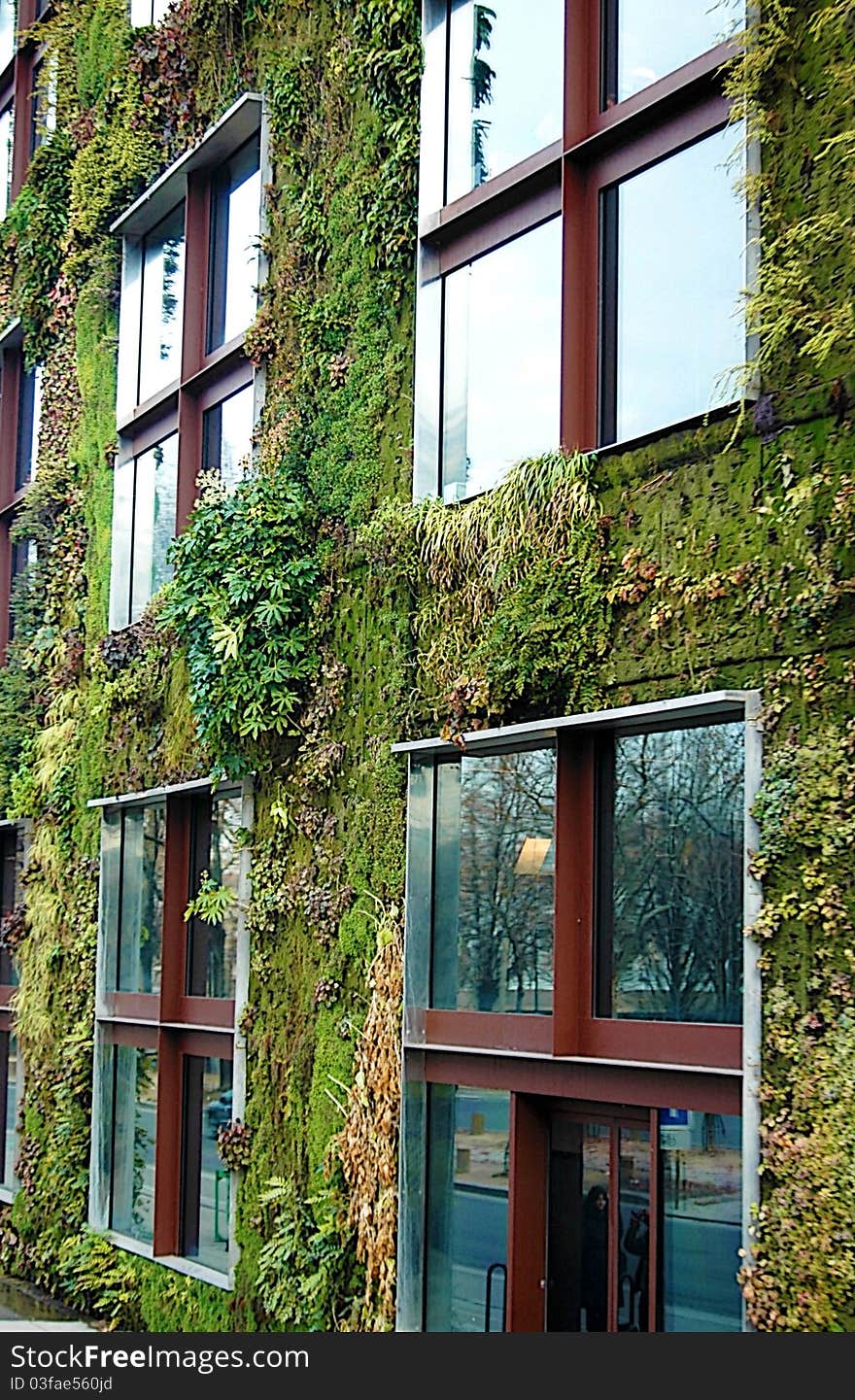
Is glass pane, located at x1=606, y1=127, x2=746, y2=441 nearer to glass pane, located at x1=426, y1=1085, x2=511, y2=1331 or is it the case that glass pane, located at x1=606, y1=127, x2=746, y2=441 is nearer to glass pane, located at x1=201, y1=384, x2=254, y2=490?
glass pane, located at x1=426, y1=1085, x2=511, y2=1331

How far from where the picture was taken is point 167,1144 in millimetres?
13039

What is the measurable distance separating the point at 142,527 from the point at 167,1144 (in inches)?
187

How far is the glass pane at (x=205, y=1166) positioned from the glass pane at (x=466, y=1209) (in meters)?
2.56

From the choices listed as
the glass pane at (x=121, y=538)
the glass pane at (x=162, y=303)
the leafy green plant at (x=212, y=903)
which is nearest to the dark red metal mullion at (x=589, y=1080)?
the leafy green plant at (x=212, y=903)

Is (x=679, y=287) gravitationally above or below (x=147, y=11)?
below

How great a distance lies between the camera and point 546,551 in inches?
352

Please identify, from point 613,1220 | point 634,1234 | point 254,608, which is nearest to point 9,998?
point 254,608

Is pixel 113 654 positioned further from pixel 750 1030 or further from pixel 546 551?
pixel 750 1030

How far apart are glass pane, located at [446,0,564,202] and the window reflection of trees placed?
3188 mm

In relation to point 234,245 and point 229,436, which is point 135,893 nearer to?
point 229,436

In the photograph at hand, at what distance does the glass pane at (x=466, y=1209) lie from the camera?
9141mm

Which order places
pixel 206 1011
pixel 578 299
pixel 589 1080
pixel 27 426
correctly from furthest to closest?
pixel 27 426 < pixel 206 1011 < pixel 578 299 < pixel 589 1080

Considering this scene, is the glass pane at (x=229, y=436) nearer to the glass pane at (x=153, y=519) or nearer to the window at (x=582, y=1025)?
the glass pane at (x=153, y=519)

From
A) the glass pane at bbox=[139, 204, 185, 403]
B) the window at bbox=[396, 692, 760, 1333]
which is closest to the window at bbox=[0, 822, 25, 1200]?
the glass pane at bbox=[139, 204, 185, 403]
